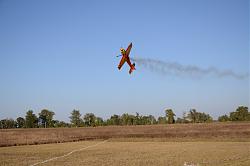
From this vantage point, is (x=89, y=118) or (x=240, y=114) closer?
(x=240, y=114)

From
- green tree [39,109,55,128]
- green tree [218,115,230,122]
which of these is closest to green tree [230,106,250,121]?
green tree [218,115,230,122]

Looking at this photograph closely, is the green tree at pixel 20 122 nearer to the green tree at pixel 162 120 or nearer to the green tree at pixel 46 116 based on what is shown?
the green tree at pixel 46 116

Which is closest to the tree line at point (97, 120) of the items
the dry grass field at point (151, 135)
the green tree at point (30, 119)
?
the green tree at point (30, 119)

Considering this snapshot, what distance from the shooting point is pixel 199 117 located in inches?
6762

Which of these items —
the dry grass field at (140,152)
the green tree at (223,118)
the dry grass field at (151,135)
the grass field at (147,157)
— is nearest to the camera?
the grass field at (147,157)

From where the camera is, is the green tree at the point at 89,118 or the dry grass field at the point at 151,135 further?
the green tree at the point at 89,118

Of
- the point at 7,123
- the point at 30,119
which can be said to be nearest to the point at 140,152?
the point at 30,119

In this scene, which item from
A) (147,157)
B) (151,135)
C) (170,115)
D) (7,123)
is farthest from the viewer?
(7,123)

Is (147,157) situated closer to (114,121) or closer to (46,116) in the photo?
(114,121)

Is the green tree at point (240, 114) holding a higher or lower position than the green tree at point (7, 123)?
higher

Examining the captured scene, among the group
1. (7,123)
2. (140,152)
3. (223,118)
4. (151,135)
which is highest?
(223,118)

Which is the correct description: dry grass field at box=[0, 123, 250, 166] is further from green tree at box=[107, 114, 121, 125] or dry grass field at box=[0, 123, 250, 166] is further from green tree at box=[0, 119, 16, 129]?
green tree at box=[0, 119, 16, 129]

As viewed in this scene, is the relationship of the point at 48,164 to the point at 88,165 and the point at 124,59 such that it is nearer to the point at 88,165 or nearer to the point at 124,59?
the point at 88,165

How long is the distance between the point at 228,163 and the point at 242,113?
434 ft
